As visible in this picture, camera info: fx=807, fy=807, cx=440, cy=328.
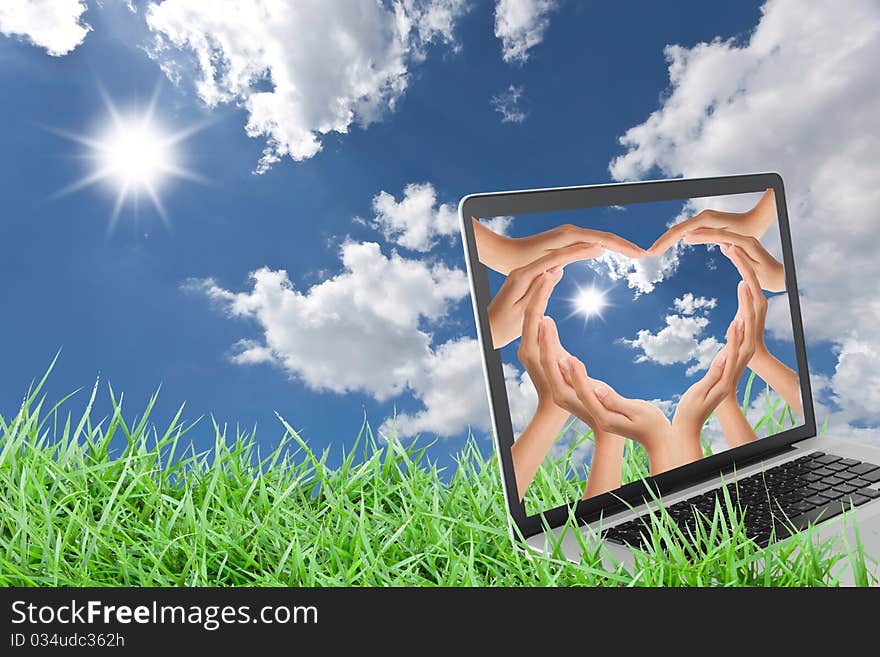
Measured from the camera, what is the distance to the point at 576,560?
1.15m

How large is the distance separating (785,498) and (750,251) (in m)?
0.53

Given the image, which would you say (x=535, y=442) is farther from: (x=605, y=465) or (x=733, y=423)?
(x=733, y=423)

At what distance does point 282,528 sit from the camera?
1398 mm

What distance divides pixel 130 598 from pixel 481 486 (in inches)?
28.6

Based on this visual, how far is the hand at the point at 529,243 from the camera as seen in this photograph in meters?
1.20

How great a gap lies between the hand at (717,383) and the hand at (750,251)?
0.06 meters

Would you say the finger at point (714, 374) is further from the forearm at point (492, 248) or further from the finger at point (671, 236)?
the forearm at point (492, 248)

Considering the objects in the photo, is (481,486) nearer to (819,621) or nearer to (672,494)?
(672,494)

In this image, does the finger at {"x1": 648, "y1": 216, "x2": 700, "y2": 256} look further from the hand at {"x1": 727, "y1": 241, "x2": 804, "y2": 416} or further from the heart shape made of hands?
the hand at {"x1": 727, "y1": 241, "x2": 804, "y2": 416}

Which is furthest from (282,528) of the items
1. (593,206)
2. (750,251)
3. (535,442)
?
Answer: (750,251)

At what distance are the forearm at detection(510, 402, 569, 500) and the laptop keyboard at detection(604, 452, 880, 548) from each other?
0.50 ft

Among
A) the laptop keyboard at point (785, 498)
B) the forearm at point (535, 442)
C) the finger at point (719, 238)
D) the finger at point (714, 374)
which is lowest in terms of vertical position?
the laptop keyboard at point (785, 498)

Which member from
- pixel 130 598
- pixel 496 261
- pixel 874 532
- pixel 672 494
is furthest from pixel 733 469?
pixel 130 598

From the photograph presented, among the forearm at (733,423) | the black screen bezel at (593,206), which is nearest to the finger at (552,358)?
the black screen bezel at (593,206)
